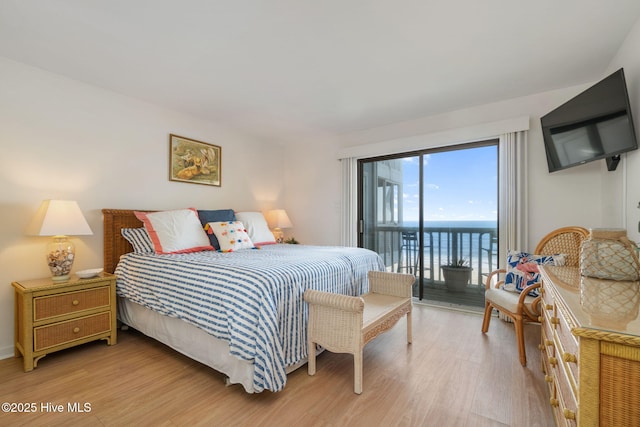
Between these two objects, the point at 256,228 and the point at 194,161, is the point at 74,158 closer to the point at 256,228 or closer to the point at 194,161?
the point at 194,161

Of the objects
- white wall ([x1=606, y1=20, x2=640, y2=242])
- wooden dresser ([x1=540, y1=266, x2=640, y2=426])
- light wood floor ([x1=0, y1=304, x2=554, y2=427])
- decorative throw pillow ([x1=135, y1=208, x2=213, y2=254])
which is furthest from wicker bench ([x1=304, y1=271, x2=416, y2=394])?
white wall ([x1=606, y1=20, x2=640, y2=242])

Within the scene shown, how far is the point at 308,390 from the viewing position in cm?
183

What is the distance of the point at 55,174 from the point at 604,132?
4.51 m

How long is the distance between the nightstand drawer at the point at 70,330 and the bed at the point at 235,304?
0.77 feet

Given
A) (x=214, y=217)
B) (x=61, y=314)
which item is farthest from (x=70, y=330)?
(x=214, y=217)

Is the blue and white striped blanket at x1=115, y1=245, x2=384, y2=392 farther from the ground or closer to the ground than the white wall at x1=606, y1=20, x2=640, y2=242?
closer to the ground

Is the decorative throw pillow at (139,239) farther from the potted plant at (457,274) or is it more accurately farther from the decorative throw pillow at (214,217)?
the potted plant at (457,274)

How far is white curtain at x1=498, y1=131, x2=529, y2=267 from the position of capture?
3.04 m

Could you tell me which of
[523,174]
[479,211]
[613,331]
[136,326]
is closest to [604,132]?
[523,174]

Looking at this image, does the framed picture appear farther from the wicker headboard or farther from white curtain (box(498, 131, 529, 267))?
white curtain (box(498, 131, 529, 267))

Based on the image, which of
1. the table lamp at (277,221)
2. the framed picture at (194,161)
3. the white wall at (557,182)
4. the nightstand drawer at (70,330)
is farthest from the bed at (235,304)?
the white wall at (557,182)

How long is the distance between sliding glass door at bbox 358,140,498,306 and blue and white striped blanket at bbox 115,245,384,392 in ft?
5.67

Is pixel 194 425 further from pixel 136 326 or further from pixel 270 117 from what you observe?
pixel 270 117

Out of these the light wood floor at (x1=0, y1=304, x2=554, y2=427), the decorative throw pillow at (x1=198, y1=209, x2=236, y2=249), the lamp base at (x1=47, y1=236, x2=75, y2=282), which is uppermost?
the decorative throw pillow at (x1=198, y1=209, x2=236, y2=249)
